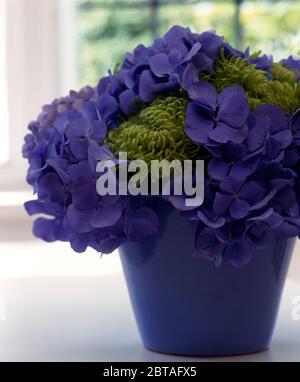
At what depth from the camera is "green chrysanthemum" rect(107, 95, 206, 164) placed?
0.67 m

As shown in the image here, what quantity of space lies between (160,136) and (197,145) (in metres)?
0.03

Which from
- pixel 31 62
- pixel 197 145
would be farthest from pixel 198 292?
pixel 31 62

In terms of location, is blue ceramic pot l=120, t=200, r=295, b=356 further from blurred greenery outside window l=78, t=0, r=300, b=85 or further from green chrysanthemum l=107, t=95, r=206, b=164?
blurred greenery outside window l=78, t=0, r=300, b=85

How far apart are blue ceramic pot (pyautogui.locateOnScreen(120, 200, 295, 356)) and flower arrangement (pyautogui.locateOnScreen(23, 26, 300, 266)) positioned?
0.03m

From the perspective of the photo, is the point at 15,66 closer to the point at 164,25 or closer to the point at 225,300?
the point at 164,25

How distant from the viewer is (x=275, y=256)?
731 millimetres

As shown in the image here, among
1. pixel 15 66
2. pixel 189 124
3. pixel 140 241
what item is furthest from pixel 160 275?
pixel 15 66

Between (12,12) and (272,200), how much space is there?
1.16 metres

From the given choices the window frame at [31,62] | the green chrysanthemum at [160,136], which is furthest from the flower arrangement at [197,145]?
the window frame at [31,62]

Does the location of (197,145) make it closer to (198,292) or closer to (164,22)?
(198,292)

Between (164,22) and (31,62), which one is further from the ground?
(164,22)

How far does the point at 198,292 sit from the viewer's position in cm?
72

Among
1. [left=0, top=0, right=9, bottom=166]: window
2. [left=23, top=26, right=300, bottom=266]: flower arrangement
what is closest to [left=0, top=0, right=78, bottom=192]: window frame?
[left=0, top=0, right=9, bottom=166]: window
